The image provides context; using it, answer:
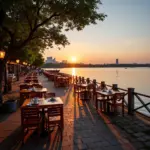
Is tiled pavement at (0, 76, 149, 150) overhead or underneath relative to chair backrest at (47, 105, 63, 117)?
underneath

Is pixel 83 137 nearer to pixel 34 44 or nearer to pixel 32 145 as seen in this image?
pixel 32 145

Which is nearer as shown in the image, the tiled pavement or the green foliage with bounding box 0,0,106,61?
the tiled pavement

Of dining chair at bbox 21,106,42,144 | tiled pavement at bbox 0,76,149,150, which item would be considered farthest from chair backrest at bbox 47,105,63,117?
tiled pavement at bbox 0,76,149,150

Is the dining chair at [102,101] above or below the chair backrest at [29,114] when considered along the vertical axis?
below

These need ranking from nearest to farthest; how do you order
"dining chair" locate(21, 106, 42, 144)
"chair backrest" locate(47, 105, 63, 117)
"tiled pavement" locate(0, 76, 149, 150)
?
"tiled pavement" locate(0, 76, 149, 150)
"dining chair" locate(21, 106, 42, 144)
"chair backrest" locate(47, 105, 63, 117)

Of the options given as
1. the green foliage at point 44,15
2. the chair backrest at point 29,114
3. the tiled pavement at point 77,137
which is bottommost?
the tiled pavement at point 77,137

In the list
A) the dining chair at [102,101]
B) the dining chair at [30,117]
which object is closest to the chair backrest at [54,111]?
the dining chair at [30,117]

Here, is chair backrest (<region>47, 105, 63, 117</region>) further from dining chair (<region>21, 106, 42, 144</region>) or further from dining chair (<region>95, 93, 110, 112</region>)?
dining chair (<region>95, 93, 110, 112</region>)

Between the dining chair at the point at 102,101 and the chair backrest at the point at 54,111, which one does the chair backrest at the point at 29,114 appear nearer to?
the chair backrest at the point at 54,111

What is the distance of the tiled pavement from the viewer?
14.3 ft

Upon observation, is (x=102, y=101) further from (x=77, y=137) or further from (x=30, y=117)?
(x=30, y=117)

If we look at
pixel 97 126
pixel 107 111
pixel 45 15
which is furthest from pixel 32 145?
pixel 45 15

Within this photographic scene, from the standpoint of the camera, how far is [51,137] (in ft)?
16.1

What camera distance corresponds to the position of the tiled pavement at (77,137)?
4371mm
